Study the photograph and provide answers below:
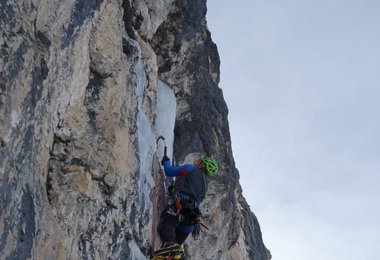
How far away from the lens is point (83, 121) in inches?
290

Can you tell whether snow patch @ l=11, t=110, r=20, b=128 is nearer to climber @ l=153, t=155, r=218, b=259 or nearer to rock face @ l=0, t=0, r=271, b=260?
rock face @ l=0, t=0, r=271, b=260

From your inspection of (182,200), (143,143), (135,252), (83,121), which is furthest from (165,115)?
(83,121)

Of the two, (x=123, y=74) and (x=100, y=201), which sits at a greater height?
(x=123, y=74)

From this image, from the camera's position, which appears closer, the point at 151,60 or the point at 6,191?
the point at 6,191

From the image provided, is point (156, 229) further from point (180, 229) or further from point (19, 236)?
point (19, 236)

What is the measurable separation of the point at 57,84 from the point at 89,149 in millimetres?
1216

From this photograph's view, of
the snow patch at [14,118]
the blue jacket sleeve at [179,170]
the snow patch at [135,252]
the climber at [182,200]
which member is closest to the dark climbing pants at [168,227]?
the climber at [182,200]

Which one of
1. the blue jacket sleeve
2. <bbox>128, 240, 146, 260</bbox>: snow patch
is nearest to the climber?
the blue jacket sleeve

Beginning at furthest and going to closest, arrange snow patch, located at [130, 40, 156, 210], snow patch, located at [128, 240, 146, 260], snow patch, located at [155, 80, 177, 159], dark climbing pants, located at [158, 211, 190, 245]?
snow patch, located at [155, 80, 177, 159]
dark climbing pants, located at [158, 211, 190, 245]
snow patch, located at [130, 40, 156, 210]
snow patch, located at [128, 240, 146, 260]

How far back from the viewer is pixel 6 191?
4.93m

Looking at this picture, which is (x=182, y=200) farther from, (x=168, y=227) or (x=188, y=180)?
(x=168, y=227)

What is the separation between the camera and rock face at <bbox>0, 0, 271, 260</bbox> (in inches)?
204

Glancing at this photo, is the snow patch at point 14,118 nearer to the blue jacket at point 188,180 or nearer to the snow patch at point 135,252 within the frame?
the snow patch at point 135,252

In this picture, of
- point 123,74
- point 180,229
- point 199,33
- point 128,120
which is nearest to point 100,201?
point 128,120
